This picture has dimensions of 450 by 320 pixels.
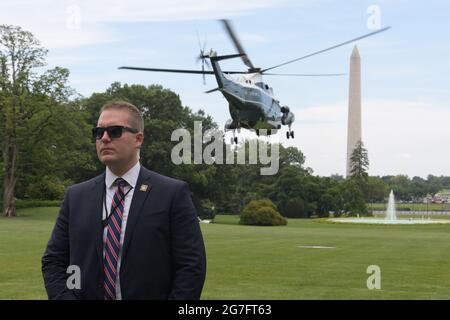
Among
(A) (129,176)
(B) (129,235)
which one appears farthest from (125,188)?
(B) (129,235)

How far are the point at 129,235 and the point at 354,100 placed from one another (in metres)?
99.0

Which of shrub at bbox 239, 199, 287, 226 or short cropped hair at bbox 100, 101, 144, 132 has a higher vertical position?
short cropped hair at bbox 100, 101, 144, 132

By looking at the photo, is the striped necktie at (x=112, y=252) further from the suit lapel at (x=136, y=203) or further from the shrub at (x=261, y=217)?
the shrub at (x=261, y=217)

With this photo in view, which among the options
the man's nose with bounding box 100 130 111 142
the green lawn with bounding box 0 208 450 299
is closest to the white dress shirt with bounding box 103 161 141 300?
the man's nose with bounding box 100 130 111 142

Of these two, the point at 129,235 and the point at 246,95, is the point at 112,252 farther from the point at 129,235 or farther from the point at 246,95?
the point at 246,95

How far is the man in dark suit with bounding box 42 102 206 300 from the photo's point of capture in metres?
5.56

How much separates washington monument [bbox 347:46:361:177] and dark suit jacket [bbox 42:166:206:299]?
321 feet

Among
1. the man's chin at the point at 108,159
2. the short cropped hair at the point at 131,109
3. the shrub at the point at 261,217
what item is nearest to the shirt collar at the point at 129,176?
the man's chin at the point at 108,159

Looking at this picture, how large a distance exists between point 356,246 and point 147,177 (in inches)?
1192

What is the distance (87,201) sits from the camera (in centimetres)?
583

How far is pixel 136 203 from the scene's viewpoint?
5676mm

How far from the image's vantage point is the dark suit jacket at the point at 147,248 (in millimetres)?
5559

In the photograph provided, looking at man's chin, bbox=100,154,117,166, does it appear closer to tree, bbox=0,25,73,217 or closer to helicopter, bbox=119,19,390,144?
helicopter, bbox=119,19,390,144

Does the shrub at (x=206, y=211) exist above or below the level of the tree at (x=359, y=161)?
below
